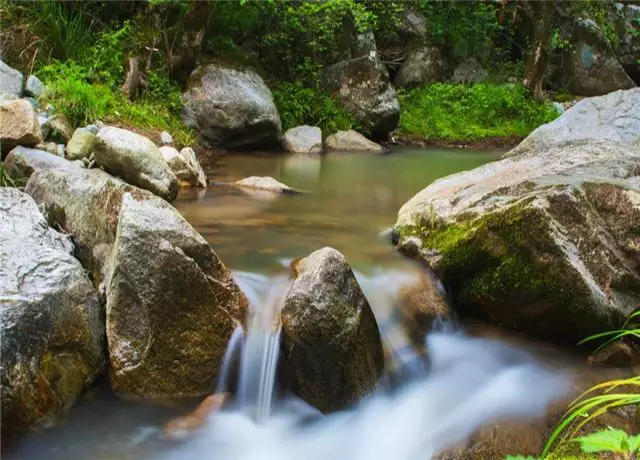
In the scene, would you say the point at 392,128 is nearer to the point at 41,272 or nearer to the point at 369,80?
the point at 369,80

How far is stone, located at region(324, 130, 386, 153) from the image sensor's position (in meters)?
11.5

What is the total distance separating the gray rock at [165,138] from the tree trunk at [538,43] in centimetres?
1089

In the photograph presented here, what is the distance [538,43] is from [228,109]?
951cm

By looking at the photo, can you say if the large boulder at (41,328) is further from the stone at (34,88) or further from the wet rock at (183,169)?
the stone at (34,88)

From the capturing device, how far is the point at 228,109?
9.82m

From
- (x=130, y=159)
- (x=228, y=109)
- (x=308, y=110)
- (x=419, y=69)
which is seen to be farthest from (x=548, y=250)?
(x=419, y=69)

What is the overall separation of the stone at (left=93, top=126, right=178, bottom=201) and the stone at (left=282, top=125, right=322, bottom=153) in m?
5.09

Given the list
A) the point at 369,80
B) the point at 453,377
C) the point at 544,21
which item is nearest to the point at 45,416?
the point at 453,377

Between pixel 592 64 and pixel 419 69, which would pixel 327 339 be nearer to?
pixel 419 69

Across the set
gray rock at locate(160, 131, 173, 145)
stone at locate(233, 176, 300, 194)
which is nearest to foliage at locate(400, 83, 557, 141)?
gray rock at locate(160, 131, 173, 145)

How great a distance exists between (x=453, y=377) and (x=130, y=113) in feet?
20.9

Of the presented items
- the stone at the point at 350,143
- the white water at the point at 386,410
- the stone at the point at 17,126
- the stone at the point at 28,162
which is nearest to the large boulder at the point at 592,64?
the stone at the point at 350,143

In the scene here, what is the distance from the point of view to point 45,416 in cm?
302

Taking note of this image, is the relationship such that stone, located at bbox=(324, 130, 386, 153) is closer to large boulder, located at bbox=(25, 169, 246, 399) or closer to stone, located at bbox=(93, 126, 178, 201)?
stone, located at bbox=(93, 126, 178, 201)
